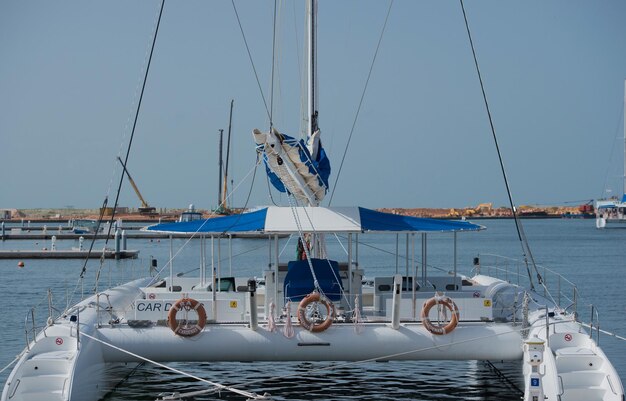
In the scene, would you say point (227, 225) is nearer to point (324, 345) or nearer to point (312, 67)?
point (324, 345)

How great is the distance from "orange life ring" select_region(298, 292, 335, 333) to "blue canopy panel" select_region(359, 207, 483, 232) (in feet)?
4.84

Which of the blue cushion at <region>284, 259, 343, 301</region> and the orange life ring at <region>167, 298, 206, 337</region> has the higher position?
the blue cushion at <region>284, 259, 343, 301</region>

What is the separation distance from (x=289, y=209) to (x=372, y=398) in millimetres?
3294

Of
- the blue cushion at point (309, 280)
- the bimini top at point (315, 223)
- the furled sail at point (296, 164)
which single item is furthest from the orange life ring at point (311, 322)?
the furled sail at point (296, 164)

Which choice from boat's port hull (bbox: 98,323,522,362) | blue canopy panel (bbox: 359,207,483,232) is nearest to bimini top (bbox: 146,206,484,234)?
blue canopy panel (bbox: 359,207,483,232)

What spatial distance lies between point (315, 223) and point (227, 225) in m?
1.30

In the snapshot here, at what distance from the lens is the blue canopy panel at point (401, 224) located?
13531 millimetres

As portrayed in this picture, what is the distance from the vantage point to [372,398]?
14.8 meters

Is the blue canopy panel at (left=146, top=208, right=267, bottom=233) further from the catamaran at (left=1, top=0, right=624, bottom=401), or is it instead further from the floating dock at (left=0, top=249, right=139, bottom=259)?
the floating dock at (left=0, top=249, right=139, bottom=259)

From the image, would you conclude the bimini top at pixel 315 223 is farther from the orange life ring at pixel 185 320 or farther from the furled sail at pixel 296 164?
the orange life ring at pixel 185 320

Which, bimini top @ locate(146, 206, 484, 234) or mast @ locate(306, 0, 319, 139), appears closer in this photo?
bimini top @ locate(146, 206, 484, 234)

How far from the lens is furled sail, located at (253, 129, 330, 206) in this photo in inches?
553

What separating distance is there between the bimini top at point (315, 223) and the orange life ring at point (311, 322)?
4.15ft

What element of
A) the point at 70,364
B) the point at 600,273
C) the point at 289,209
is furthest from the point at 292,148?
the point at 600,273
